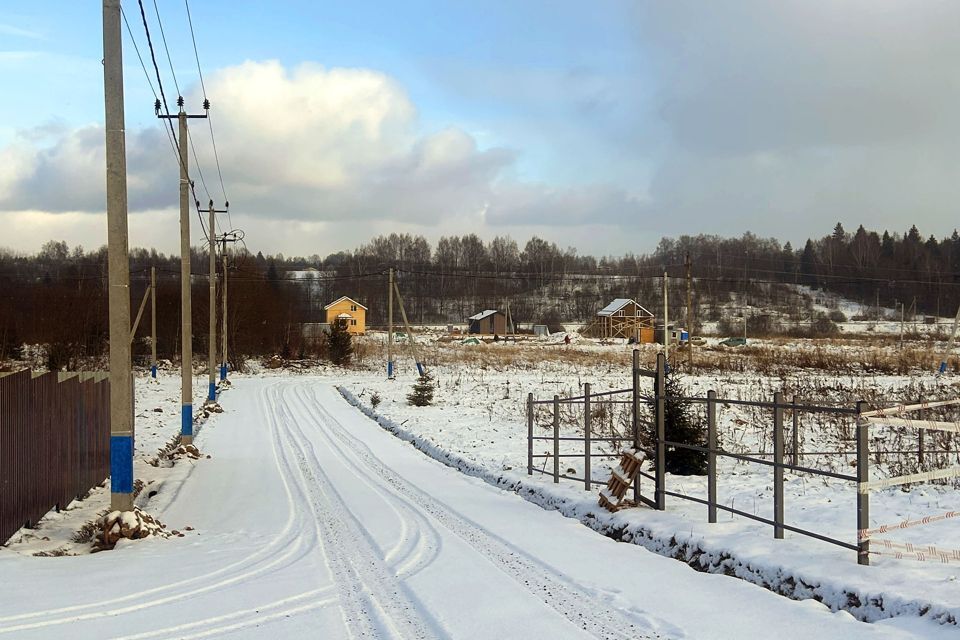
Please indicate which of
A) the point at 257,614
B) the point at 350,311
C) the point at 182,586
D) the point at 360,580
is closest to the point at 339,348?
the point at 182,586

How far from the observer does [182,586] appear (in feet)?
22.1

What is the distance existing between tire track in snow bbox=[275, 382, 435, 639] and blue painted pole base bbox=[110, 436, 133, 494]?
231cm

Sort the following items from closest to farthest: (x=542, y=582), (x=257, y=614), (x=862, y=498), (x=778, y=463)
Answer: (x=257, y=614), (x=862, y=498), (x=542, y=582), (x=778, y=463)

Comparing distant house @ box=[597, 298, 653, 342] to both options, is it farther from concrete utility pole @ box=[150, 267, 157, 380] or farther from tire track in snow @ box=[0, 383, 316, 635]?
tire track in snow @ box=[0, 383, 316, 635]

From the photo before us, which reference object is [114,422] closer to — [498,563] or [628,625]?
[498,563]

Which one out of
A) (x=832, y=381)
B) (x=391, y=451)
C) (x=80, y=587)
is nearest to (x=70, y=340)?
(x=391, y=451)

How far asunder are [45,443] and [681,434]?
8773 millimetres

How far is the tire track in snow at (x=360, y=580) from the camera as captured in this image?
555 cm

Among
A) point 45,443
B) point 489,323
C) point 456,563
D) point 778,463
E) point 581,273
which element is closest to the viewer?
point 778,463

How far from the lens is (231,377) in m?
45.6

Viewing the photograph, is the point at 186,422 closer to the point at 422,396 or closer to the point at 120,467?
the point at 120,467

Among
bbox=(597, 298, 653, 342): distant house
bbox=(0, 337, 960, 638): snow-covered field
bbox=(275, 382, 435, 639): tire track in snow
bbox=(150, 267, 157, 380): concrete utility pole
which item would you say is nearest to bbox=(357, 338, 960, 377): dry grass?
bbox=(150, 267, 157, 380): concrete utility pole

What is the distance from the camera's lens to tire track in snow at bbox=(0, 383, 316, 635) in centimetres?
572

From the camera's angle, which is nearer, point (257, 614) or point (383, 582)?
point (257, 614)
